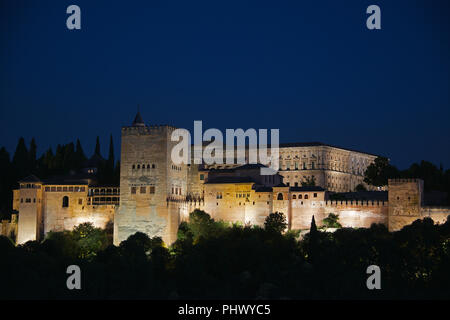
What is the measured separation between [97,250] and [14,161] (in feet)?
65.0

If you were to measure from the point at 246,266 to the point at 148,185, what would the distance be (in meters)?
12.5

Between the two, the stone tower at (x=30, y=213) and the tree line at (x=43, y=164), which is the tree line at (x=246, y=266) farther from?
the tree line at (x=43, y=164)

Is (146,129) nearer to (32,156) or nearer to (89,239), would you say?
(89,239)

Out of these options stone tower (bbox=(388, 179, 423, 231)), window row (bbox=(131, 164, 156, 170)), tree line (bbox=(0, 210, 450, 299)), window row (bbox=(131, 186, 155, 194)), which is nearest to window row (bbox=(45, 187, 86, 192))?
window row (bbox=(131, 186, 155, 194))

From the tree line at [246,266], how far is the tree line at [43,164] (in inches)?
537

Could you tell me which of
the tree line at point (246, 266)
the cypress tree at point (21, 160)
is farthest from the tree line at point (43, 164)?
the tree line at point (246, 266)

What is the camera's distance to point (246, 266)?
60156 millimetres

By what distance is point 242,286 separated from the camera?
57.2 metres

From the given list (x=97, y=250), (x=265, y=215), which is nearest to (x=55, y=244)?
(x=97, y=250)

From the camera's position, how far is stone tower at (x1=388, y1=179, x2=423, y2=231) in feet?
218

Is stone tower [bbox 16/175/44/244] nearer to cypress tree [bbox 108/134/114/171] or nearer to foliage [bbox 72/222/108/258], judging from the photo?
foliage [bbox 72/222/108/258]

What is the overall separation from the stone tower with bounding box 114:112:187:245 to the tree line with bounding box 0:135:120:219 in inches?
294

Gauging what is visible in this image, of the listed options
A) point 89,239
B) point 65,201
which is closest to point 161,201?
point 89,239
